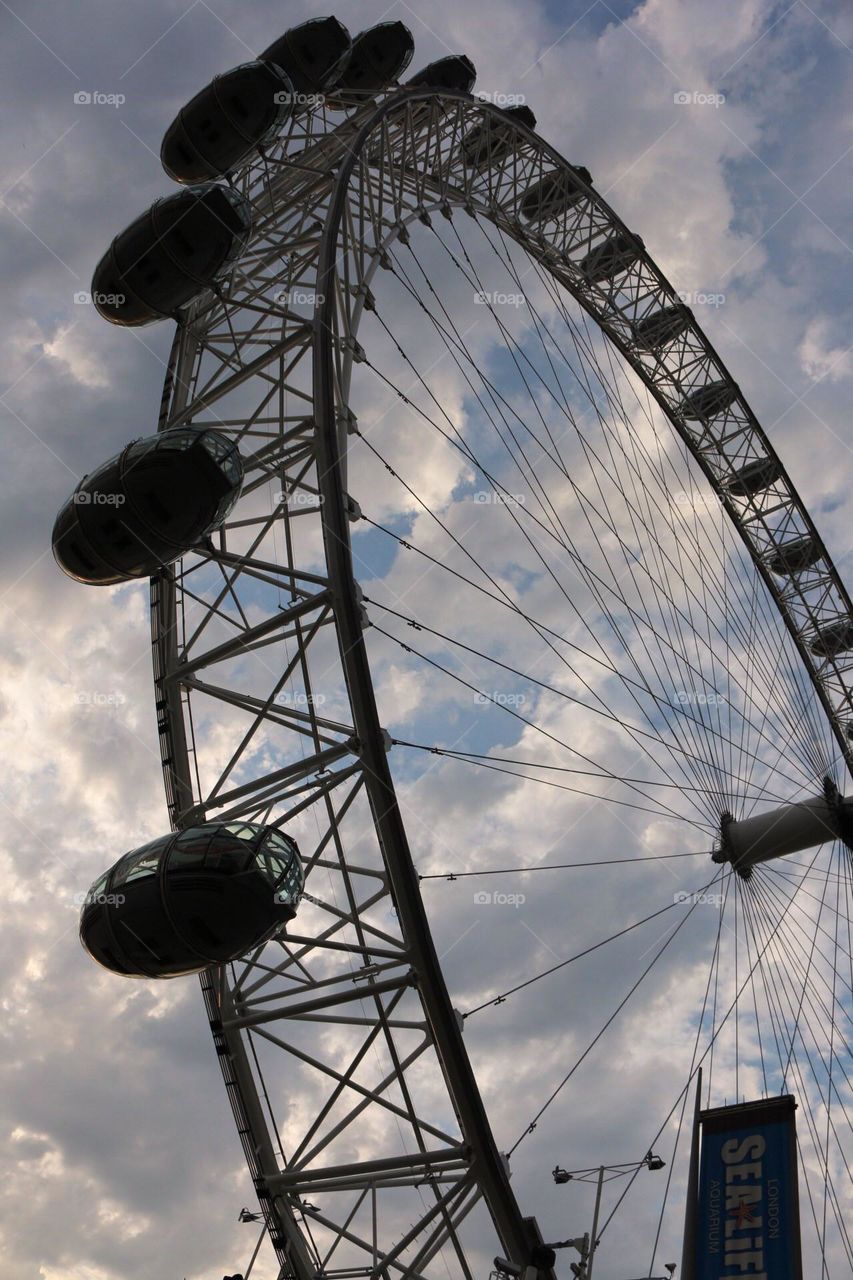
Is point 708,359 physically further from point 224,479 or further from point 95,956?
point 95,956

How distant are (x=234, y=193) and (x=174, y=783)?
8420mm

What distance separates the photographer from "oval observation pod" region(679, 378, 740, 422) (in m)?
30.9

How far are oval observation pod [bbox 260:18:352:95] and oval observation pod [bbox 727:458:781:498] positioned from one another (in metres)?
16.3

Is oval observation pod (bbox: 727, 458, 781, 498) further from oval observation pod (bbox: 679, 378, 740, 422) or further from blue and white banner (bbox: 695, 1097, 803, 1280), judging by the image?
blue and white banner (bbox: 695, 1097, 803, 1280)

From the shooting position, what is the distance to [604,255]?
96.2 feet

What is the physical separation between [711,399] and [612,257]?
493 centimetres

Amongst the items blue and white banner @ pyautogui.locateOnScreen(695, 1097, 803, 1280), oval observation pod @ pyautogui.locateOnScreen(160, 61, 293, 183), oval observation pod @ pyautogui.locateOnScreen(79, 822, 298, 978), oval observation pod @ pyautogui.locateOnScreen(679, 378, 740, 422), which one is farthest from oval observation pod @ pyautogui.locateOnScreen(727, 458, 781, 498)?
oval observation pod @ pyautogui.locateOnScreen(79, 822, 298, 978)

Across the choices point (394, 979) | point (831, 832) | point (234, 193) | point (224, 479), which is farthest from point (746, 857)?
point (234, 193)

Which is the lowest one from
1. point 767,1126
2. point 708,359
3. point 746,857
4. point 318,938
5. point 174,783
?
point 767,1126

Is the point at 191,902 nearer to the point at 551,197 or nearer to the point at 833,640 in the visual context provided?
the point at 551,197

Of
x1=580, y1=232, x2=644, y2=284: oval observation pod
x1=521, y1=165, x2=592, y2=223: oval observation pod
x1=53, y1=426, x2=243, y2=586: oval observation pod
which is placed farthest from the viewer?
x1=580, y1=232, x2=644, y2=284: oval observation pod

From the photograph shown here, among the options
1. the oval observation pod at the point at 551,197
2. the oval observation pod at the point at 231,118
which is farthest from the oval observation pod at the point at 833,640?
the oval observation pod at the point at 231,118

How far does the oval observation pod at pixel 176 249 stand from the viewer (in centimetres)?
1518

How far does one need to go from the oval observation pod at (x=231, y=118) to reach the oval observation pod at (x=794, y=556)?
1976cm
